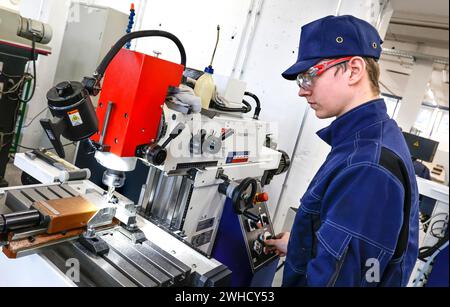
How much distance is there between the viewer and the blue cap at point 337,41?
0.78 metres

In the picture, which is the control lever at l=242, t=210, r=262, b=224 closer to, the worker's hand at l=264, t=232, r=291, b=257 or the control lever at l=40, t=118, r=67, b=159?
the worker's hand at l=264, t=232, r=291, b=257

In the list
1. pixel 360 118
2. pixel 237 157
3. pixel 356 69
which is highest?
pixel 356 69

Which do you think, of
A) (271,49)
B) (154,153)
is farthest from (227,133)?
(271,49)

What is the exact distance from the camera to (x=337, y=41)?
0.79 meters

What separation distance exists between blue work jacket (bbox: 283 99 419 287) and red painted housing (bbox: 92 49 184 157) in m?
0.49

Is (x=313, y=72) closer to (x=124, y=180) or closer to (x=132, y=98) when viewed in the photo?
(x=132, y=98)

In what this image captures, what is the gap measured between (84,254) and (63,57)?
2789 millimetres

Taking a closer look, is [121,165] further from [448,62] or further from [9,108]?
[9,108]

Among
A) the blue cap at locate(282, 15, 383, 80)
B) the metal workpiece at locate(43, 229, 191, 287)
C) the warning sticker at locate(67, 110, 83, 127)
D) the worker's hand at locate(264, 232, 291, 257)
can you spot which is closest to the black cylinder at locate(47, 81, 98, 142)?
the warning sticker at locate(67, 110, 83, 127)

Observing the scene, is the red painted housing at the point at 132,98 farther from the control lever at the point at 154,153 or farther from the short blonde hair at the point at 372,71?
the short blonde hair at the point at 372,71

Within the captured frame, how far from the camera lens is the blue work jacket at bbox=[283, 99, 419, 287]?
659 millimetres

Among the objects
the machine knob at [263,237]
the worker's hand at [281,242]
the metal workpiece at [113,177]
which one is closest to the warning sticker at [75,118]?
the metal workpiece at [113,177]

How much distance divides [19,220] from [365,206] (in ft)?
2.75

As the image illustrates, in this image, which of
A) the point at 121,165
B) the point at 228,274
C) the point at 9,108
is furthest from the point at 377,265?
the point at 9,108
